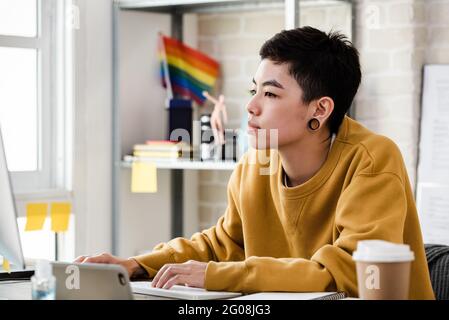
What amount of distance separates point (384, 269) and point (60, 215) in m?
2.30

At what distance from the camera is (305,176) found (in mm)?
1930

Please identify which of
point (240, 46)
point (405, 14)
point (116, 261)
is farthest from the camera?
point (240, 46)

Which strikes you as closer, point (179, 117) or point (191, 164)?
point (191, 164)

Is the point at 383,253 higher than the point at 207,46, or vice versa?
the point at 207,46

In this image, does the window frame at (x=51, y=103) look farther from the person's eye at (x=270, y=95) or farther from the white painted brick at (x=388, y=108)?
the person's eye at (x=270, y=95)

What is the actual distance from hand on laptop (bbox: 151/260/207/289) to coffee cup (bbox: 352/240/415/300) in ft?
1.25

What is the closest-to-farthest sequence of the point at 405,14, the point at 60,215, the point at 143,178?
the point at 405,14, the point at 60,215, the point at 143,178

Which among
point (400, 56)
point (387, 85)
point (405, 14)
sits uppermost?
point (405, 14)

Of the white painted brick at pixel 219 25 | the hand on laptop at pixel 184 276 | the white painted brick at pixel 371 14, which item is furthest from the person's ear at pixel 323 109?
the white painted brick at pixel 219 25

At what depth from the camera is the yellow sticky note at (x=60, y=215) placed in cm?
342

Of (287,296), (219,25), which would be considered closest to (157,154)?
(219,25)

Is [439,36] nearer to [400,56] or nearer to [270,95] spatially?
[400,56]

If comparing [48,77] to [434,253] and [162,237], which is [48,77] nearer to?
[162,237]

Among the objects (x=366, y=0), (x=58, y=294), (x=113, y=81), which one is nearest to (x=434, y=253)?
(x=58, y=294)
